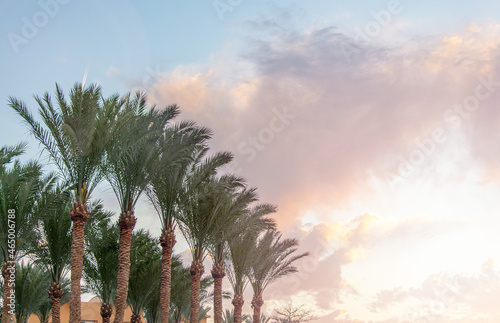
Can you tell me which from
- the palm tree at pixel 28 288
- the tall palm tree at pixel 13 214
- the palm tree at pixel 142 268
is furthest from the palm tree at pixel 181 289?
the tall palm tree at pixel 13 214

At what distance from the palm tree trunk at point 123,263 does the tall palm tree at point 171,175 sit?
1.91 metres

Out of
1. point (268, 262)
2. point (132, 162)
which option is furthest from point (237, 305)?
point (132, 162)

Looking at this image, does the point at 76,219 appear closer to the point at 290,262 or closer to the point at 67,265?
the point at 67,265

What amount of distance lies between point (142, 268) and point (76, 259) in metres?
12.5

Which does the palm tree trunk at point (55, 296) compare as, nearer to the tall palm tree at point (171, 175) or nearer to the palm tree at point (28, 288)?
the tall palm tree at point (171, 175)

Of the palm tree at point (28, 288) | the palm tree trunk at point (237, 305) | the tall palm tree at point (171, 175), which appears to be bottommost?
the palm tree trunk at point (237, 305)

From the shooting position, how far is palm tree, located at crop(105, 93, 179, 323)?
67.6 feet

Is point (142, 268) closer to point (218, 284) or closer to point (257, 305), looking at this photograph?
point (218, 284)

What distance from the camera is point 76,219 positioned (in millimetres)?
19750

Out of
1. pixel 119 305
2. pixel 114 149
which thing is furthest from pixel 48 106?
pixel 119 305

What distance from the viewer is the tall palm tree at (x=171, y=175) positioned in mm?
22203

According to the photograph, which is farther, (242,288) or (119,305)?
(242,288)

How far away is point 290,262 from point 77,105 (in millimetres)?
21130

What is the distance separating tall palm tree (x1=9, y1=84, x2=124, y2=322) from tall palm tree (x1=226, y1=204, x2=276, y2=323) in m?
10.7
